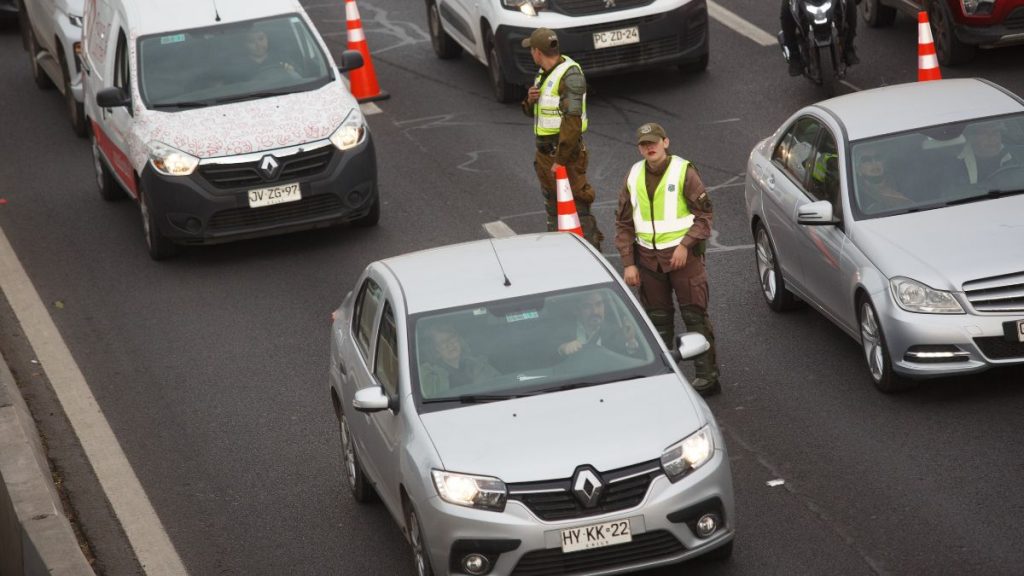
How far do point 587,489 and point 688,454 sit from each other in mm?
547

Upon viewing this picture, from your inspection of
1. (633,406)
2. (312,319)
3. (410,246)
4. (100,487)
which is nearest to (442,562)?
(633,406)

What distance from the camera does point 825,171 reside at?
1263 centimetres

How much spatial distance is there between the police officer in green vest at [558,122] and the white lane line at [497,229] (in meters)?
1.17

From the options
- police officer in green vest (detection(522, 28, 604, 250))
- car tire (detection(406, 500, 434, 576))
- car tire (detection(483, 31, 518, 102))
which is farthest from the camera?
car tire (detection(483, 31, 518, 102))

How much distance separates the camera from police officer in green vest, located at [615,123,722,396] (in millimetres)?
11469

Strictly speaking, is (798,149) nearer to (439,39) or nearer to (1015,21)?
(1015,21)

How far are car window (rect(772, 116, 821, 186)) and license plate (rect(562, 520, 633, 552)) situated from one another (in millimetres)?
5073

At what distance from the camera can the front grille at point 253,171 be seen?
51.8 feet

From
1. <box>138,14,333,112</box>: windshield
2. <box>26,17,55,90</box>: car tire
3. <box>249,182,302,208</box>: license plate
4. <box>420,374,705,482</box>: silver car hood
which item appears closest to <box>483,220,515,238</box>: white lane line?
<box>249,182,302,208</box>: license plate

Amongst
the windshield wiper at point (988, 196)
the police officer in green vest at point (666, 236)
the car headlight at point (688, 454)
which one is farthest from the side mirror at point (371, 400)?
the windshield wiper at point (988, 196)

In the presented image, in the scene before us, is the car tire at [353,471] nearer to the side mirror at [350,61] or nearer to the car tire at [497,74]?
the side mirror at [350,61]

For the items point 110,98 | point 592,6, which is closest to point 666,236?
point 110,98

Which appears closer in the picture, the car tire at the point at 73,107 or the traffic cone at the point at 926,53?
the traffic cone at the point at 926,53

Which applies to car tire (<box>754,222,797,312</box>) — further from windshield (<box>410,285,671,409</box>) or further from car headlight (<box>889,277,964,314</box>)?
windshield (<box>410,285,671,409</box>)
